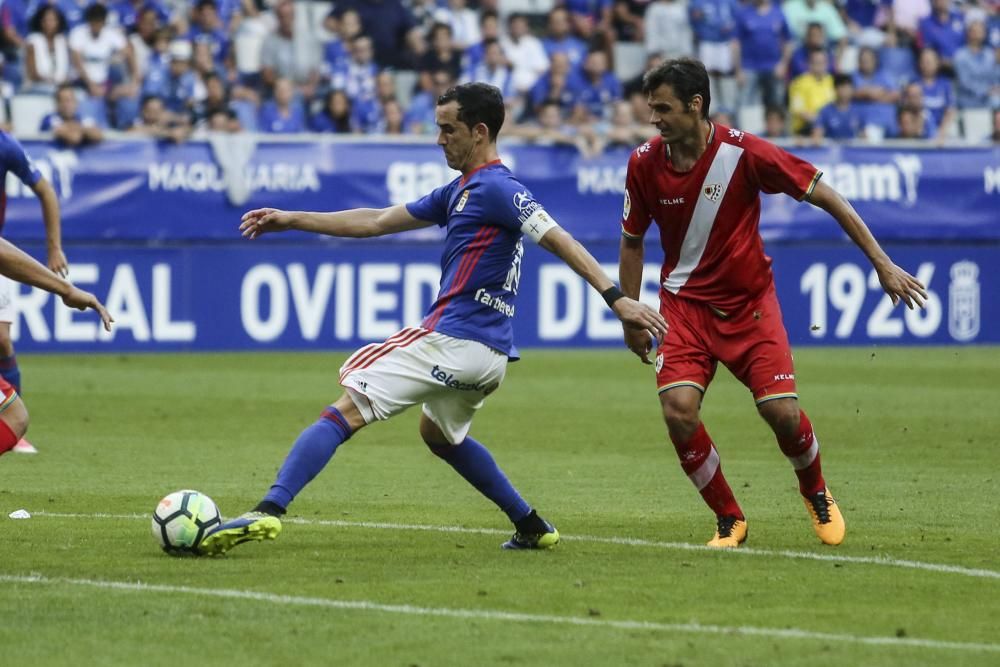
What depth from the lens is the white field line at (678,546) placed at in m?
7.56

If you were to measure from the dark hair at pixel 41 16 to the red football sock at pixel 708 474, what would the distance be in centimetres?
1502

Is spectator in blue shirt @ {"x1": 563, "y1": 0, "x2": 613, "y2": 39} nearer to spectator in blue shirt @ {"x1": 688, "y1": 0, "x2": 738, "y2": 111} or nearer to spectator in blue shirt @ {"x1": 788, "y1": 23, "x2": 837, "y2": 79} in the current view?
spectator in blue shirt @ {"x1": 688, "y1": 0, "x2": 738, "y2": 111}

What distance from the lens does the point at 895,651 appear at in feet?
19.1

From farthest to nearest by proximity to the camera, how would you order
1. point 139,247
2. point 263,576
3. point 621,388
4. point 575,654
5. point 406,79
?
point 406,79
point 139,247
point 621,388
point 263,576
point 575,654

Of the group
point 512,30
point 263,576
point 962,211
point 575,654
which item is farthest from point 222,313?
point 575,654

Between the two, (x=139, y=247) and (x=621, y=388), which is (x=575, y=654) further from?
(x=139, y=247)

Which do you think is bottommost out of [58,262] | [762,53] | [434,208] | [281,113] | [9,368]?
[9,368]

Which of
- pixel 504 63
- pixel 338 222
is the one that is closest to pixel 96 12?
pixel 504 63

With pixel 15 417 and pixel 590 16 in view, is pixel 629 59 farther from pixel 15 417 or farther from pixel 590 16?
pixel 15 417

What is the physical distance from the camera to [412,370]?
7.66 m

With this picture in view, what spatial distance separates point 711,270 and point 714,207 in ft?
0.97

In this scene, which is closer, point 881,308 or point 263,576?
point 263,576

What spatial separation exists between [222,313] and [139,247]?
114 cm

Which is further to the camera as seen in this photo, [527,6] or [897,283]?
[527,6]
